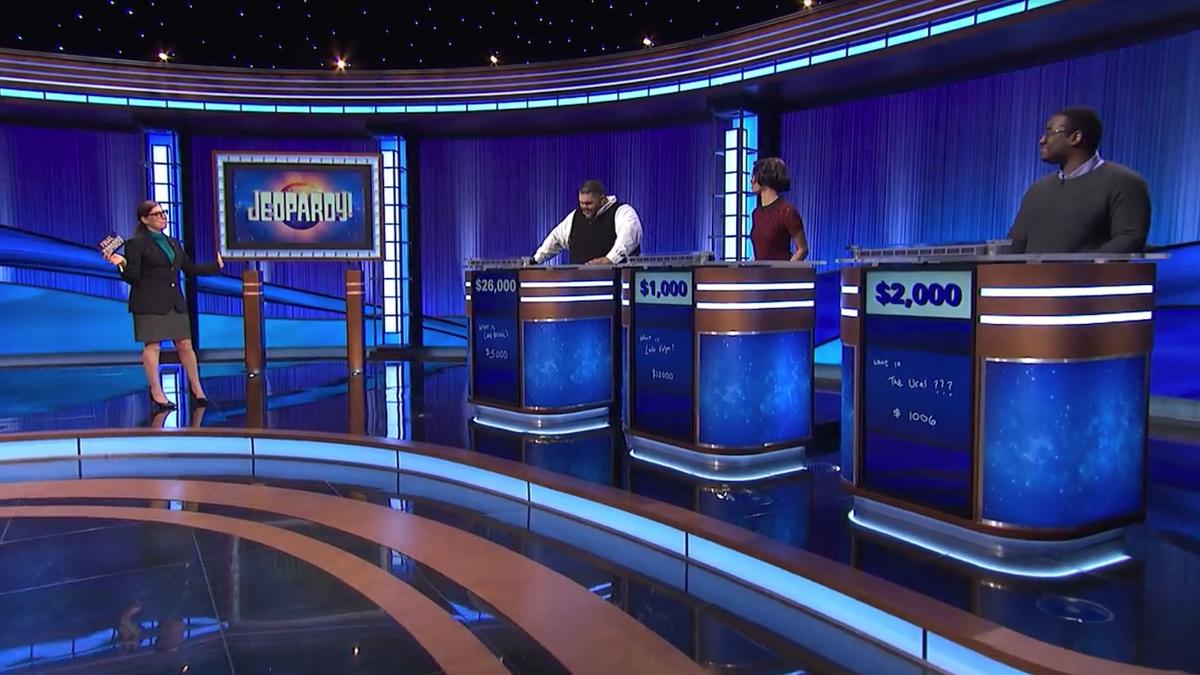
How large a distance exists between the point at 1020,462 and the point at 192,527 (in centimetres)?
293

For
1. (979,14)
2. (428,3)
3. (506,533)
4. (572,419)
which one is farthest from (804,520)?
(428,3)

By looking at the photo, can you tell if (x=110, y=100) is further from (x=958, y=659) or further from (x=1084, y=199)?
(x=958, y=659)

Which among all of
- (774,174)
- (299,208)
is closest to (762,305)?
(774,174)

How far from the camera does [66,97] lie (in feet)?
24.8

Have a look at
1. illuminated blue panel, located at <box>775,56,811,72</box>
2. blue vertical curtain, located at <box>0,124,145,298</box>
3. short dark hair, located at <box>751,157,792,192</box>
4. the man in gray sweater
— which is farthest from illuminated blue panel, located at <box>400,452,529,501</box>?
blue vertical curtain, located at <box>0,124,145,298</box>

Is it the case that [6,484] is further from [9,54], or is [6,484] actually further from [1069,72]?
[1069,72]

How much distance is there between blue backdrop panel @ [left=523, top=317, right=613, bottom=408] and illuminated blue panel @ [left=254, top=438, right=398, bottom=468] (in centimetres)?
83

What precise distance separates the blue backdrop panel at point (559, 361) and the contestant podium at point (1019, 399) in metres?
2.12

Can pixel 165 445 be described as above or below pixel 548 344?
below

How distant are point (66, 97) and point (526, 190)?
176 inches

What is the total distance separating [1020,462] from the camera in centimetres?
239

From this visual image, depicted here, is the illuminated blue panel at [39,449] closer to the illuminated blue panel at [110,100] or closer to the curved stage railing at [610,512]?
the curved stage railing at [610,512]

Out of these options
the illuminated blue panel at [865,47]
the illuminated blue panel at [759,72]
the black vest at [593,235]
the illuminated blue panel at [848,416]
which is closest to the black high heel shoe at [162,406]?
the black vest at [593,235]

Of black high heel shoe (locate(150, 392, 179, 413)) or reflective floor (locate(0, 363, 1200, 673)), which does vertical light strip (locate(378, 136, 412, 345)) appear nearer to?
black high heel shoe (locate(150, 392, 179, 413))
